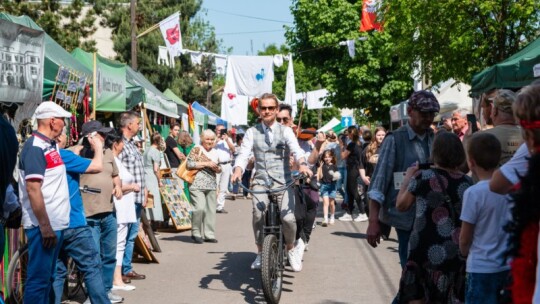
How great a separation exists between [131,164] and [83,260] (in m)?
2.80

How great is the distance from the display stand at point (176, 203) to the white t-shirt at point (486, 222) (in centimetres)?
1080

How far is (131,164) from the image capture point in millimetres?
9398

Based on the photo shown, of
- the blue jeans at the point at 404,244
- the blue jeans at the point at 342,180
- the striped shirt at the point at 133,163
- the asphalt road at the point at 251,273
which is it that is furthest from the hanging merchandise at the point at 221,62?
the blue jeans at the point at 404,244

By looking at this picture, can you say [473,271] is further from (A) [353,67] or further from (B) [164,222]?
(A) [353,67]

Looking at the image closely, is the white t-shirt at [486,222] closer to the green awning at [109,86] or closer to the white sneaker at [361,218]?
the green awning at [109,86]

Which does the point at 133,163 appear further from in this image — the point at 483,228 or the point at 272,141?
the point at 483,228

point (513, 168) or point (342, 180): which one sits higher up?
point (513, 168)

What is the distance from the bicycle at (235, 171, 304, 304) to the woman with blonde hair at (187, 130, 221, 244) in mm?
4766

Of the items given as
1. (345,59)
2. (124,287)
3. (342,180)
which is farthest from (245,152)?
(345,59)

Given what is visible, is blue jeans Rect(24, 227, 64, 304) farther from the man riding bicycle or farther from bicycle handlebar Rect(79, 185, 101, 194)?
the man riding bicycle

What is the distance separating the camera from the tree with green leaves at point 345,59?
41.7m

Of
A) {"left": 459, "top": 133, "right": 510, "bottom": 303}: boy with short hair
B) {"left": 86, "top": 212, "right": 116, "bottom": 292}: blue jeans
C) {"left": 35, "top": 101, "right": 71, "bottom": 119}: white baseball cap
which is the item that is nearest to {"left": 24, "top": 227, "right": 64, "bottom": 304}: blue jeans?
{"left": 35, "top": 101, "right": 71, "bottom": 119}: white baseball cap

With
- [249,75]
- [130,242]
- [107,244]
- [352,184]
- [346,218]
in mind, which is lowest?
[346,218]

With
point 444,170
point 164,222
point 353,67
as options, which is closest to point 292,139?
point 444,170
